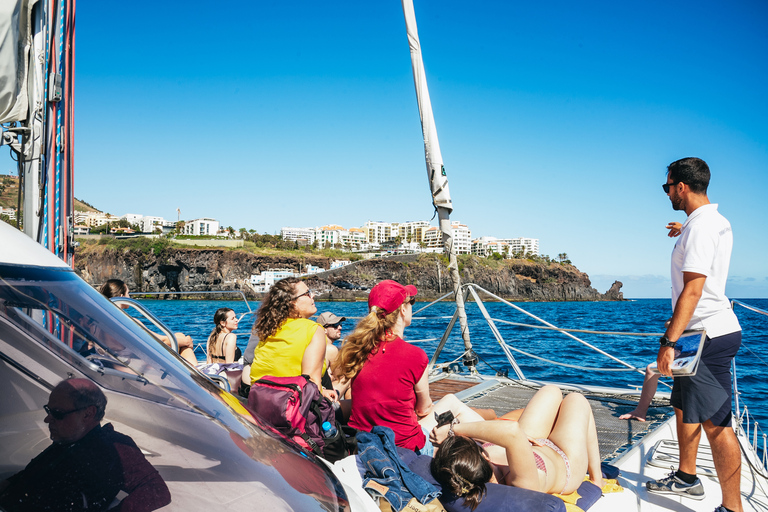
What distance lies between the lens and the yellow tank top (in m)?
2.85

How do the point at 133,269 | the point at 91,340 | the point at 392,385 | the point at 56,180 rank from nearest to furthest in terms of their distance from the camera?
the point at 91,340 → the point at 392,385 → the point at 56,180 → the point at 133,269

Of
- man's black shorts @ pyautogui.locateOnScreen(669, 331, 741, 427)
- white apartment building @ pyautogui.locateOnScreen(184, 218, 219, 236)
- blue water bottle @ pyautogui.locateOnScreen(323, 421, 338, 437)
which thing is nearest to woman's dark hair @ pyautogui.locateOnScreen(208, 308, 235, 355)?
blue water bottle @ pyautogui.locateOnScreen(323, 421, 338, 437)

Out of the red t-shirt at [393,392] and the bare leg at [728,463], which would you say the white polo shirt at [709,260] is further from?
the red t-shirt at [393,392]

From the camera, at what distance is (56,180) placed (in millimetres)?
3213

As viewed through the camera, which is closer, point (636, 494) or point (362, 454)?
point (362, 454)

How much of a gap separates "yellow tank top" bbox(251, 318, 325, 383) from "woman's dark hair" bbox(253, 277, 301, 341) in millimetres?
63

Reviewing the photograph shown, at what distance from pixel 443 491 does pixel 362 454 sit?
1.32ft

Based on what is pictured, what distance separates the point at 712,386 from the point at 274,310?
7.94 ft

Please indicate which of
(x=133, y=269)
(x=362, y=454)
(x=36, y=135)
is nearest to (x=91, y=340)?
(x=362, y=454)

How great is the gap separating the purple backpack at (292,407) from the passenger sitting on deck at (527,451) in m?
0.61

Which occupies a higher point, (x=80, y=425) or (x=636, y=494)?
(x=80, y=425)

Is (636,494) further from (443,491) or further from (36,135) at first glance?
(36,135)

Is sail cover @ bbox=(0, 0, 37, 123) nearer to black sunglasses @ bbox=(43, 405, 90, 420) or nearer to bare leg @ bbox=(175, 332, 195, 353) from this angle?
black sunglasses @ bbox=(43, 405, 90, 420)

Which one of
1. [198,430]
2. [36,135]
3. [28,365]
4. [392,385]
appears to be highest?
[36,135]
